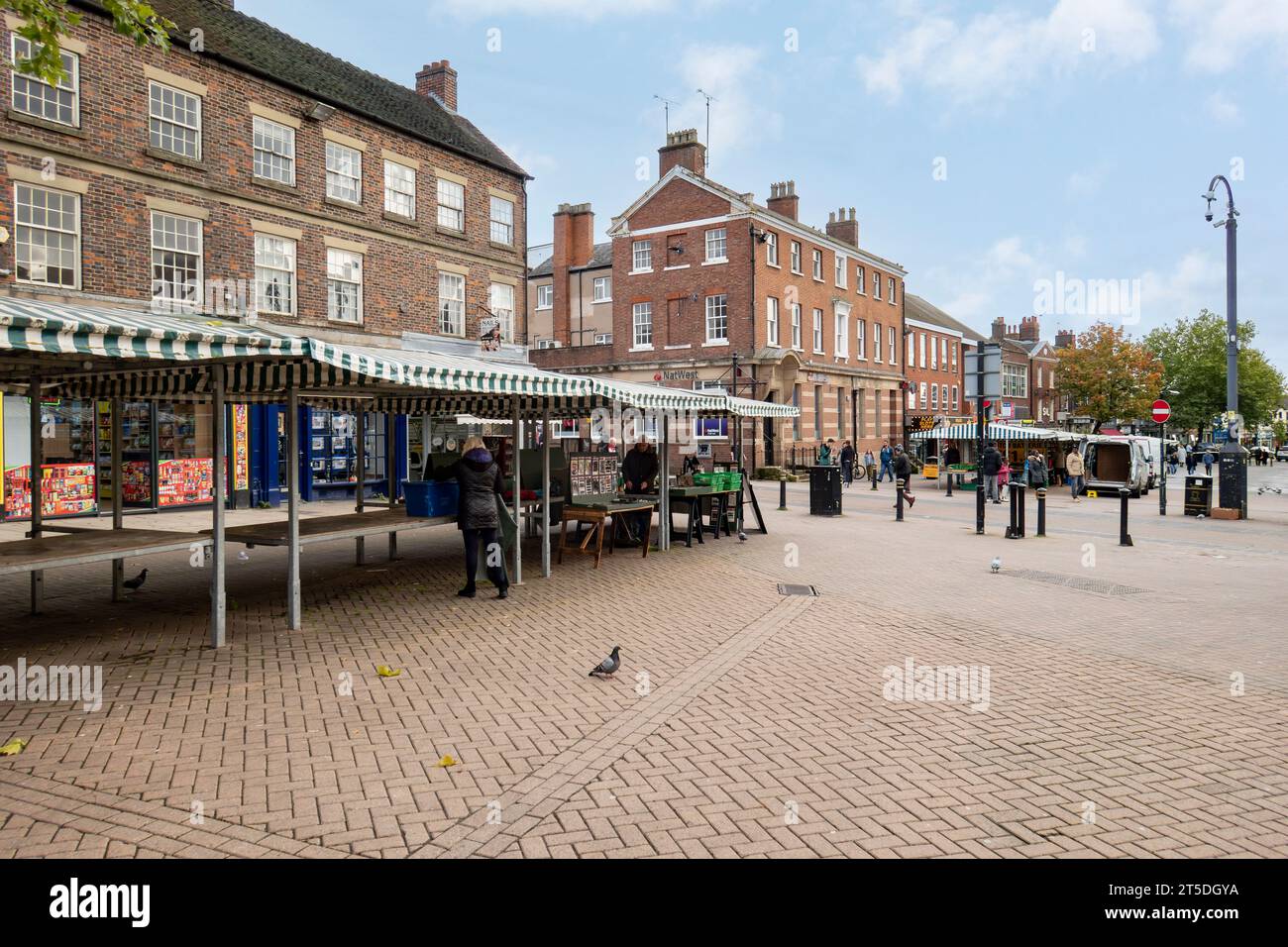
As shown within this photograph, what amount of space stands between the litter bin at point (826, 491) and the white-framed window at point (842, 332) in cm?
2540

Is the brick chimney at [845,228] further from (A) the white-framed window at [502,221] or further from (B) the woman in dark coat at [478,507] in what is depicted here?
(B) the woman in dark coat at [478,507]

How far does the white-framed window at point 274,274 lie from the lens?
20.1 m

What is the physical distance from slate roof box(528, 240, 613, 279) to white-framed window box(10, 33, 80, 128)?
30427mm

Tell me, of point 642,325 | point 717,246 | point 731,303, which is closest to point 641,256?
point 642,325

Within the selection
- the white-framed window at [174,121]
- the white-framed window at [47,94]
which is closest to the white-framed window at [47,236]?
the white-framed window at [47,94]

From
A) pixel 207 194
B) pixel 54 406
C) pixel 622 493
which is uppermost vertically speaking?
pixel 207 194

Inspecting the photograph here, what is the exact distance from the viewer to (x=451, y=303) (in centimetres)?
2556

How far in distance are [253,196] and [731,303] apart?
2341cm

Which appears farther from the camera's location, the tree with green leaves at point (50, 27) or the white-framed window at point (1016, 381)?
the white-framed window at point (1016, 381)

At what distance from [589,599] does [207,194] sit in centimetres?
1481

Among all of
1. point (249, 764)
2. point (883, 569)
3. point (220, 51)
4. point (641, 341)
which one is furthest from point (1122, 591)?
point (641, 341)

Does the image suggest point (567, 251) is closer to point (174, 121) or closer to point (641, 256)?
point (641, 256)
